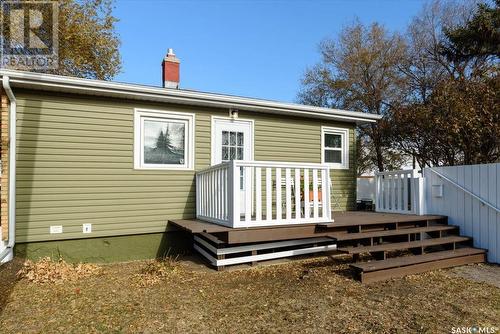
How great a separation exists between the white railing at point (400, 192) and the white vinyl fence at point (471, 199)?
240 mm

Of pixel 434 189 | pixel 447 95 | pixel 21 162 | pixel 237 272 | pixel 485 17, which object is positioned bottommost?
pixel 237 272

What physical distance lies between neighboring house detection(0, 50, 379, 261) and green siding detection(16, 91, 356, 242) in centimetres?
2

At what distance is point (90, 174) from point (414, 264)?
211 inches

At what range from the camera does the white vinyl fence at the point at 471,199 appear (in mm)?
5387

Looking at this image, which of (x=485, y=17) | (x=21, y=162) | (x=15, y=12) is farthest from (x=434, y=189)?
(x=15, y=12)

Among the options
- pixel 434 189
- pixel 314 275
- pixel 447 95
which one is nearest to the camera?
pixel 314 275

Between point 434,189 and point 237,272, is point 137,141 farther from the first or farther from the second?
point 434,189

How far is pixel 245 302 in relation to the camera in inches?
145

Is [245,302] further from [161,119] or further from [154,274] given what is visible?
[161,119]

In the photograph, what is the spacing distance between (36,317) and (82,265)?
1.90 metres

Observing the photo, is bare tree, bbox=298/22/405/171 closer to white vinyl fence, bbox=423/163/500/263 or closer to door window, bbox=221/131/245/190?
white vinyl fence, bbox=423/163/500/263

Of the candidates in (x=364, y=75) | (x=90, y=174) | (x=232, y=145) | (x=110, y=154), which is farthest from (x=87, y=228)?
(x=364, y=75)

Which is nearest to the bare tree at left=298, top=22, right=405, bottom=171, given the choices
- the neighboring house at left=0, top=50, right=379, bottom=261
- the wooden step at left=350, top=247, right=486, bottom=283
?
the wooden step at left=350, top=247, right=486, bottom=283

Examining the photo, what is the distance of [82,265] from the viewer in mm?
5129
